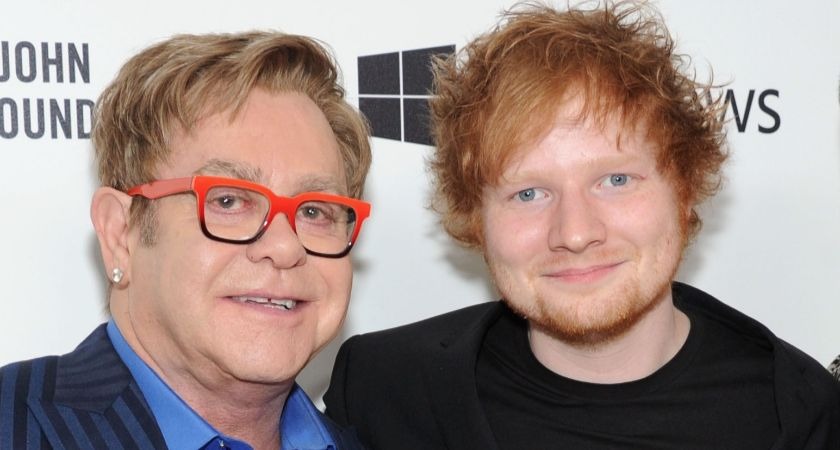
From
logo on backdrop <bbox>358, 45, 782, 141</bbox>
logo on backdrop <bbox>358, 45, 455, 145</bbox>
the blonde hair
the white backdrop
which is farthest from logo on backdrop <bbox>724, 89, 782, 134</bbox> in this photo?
the blonde hair

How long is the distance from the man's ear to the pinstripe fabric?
14 centimetres

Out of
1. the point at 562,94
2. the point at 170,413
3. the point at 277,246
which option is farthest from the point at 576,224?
the point at 170,413

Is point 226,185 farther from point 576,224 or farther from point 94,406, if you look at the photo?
point 576,224

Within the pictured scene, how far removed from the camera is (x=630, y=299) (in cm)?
199

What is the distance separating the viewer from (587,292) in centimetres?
199

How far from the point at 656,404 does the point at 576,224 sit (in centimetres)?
37

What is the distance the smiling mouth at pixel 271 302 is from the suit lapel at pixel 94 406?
0.22 metres

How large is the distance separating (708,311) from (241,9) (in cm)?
116


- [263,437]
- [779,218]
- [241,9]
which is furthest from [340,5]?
[779,218]

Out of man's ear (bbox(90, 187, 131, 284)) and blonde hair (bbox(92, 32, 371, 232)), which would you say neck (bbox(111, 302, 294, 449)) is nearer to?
man's ear (bbox(90, 187, 131, 284))

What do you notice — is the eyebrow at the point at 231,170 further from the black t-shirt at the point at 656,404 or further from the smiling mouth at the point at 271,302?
the black t-shirt at the point at 656,404

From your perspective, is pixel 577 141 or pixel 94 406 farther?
pixel 577 141

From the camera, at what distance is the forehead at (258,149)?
5.65 ft

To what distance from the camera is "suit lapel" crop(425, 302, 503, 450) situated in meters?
1.98
